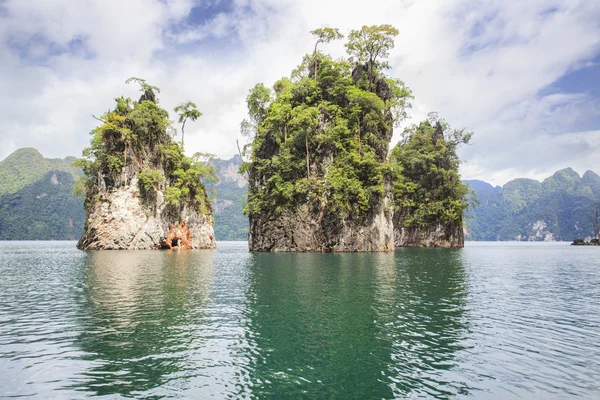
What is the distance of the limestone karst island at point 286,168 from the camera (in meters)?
47.4

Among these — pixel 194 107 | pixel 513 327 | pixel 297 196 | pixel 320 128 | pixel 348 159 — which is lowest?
pixel 513 327

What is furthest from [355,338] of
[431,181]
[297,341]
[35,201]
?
[35,201]

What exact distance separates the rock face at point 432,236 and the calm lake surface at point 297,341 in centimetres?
5494

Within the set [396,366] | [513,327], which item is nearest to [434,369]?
[396,366]

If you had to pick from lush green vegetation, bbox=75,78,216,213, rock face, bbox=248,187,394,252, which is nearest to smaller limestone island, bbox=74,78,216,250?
lush green vegetation, bbox=75,78,216,213

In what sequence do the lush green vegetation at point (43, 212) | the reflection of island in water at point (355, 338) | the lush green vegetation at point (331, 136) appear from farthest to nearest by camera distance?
1. the lush green vegetation at point (43, 212)
2. the lush green vegetation at point (331, 136)
3. the reflection of island in water at point (355, 338)

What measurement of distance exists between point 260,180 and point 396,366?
46079 mm

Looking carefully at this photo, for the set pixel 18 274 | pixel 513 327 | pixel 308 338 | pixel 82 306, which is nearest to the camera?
pixel 308 338

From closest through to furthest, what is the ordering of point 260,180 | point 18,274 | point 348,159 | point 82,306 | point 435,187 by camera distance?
point 82,306, point 18,274, point 348,159, point 260,180, point 435,187

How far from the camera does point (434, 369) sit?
798cm

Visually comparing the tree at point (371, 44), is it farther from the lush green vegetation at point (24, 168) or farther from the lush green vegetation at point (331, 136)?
the lush green vegetation at point (24, 168)

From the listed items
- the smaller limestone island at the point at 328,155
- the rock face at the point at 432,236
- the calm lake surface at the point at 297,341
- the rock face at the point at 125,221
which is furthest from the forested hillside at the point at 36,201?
the calm lake surface at the point at 297,341

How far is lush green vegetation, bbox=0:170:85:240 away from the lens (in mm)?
139625

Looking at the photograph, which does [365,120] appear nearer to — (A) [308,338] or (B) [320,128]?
(B) [320,128]
